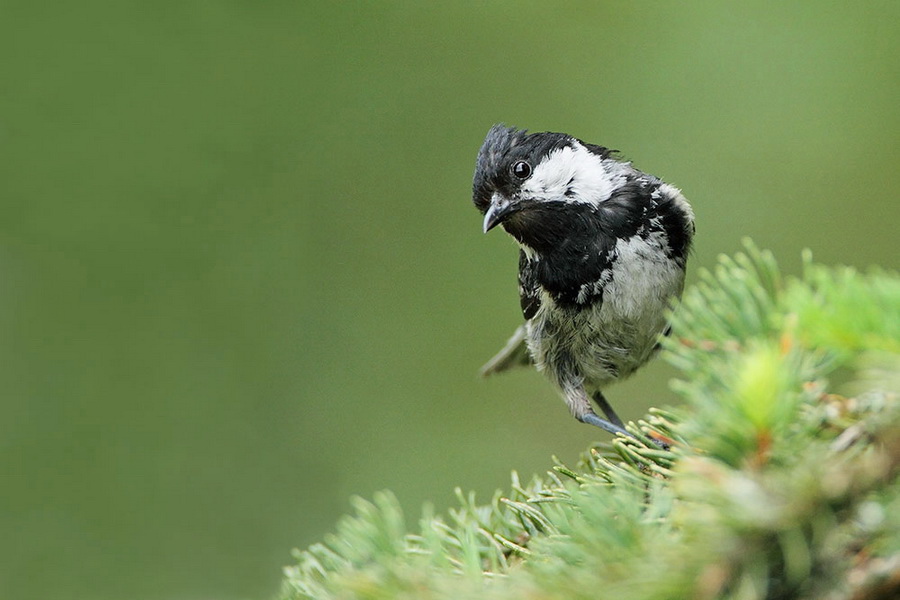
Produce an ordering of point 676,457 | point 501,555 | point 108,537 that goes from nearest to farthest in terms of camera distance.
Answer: point 676,457
point 501,555
point 108,537

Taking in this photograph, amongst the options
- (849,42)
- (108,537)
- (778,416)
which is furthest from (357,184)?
(778,416)

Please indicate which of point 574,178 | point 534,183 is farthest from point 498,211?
point 574,178

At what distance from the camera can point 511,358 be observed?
150 inches

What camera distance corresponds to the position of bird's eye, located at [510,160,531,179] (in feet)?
9.91

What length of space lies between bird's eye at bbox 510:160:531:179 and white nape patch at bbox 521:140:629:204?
22mm

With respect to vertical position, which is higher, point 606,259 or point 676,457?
point 606,259

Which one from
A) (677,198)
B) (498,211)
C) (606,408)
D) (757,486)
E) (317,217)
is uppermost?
(317,217)

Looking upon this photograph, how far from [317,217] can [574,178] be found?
8.89 ft

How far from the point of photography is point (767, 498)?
0.80 metres

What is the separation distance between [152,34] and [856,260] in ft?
13.5

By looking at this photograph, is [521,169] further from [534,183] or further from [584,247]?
[584,247]

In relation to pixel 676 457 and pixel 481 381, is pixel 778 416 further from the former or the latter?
pixel 481 381

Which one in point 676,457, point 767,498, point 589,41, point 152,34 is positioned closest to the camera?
point 767,498

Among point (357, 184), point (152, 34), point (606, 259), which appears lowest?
point (606, 259)
